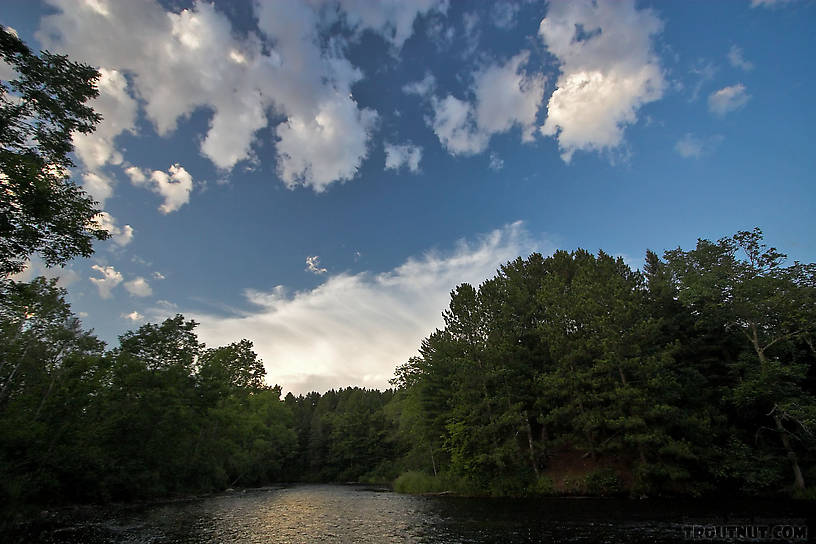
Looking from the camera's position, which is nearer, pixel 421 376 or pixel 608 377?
pixel 608 377

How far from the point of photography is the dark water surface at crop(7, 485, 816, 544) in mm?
16594

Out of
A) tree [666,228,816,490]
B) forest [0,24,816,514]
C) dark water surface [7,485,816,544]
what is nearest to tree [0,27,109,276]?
forest [0,24,816,514]

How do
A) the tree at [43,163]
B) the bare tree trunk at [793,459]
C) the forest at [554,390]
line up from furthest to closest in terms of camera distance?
the forest at [554,390], the bare tree trunk at [793,459], the tree at [43,163]

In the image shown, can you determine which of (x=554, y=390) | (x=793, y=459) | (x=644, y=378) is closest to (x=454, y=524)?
(x=554, y=390)

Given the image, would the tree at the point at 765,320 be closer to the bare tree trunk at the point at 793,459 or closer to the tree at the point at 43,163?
the bare tree trunk at the point at 793,459

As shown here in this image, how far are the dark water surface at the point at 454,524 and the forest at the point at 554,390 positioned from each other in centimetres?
457

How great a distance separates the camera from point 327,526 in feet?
70.1

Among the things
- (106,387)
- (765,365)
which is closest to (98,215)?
(106,387)

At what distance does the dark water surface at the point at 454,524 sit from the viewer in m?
16.6

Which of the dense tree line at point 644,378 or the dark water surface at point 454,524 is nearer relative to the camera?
the dark water surface at point 454,524

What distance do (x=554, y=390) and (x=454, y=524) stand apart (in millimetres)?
16400

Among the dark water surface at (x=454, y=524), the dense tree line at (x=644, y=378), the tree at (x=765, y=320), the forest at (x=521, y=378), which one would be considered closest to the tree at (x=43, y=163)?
the forest at (x=521, y=378)

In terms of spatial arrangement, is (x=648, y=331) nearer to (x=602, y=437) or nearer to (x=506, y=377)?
(x=602, y=437)

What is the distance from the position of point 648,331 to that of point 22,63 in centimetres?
4070
